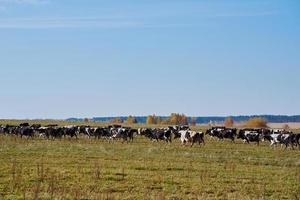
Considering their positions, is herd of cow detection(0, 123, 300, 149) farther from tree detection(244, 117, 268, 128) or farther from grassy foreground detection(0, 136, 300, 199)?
tree detection(244, 117, 268, 128)

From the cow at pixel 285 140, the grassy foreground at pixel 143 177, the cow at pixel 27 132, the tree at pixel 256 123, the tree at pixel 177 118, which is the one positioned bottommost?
the grassy foreground at pixel 143 177

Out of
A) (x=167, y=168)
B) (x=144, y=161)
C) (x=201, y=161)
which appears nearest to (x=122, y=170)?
(x=167, y=168)

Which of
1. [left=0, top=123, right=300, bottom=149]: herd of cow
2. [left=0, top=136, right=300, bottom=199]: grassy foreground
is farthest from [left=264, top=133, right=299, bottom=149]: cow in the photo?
[left=0, top=136, right=300, bottom=199]: grassy foreground

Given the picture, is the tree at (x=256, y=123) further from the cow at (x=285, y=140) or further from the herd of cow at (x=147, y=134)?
the cow at (x=285, y=140)

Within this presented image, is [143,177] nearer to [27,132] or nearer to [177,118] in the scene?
[27,132]

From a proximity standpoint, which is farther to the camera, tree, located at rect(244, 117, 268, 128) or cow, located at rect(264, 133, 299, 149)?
tree, located at rect(244, 117, 268, 128)

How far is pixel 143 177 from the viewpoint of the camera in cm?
2161

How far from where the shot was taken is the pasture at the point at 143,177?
17875mm

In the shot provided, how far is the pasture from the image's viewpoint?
17875 mm

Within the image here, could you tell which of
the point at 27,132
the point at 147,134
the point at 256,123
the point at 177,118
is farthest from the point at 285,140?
the point at 177,118

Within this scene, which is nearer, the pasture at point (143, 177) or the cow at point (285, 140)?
the pasture at point (143, 177)

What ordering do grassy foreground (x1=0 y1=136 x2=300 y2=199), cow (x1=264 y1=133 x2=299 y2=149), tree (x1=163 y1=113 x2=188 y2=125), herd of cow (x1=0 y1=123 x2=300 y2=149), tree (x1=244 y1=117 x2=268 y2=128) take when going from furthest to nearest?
tree (x1=163 y1=113 x2=188 y2=125)
tree (x1=244 y1=117 x2=268 y2=128)
herd of cow (x1=0 y1=123 x2=300 y2=149)
cow (x1=264 y1=133 x2=299 y2=149)
grassy foreground (x1=0 y1=136 x2=300 y2=199)

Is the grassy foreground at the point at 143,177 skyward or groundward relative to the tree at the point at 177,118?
groundward

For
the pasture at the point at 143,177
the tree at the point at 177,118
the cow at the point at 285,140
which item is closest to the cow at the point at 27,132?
the pasture at the point at 143,177
